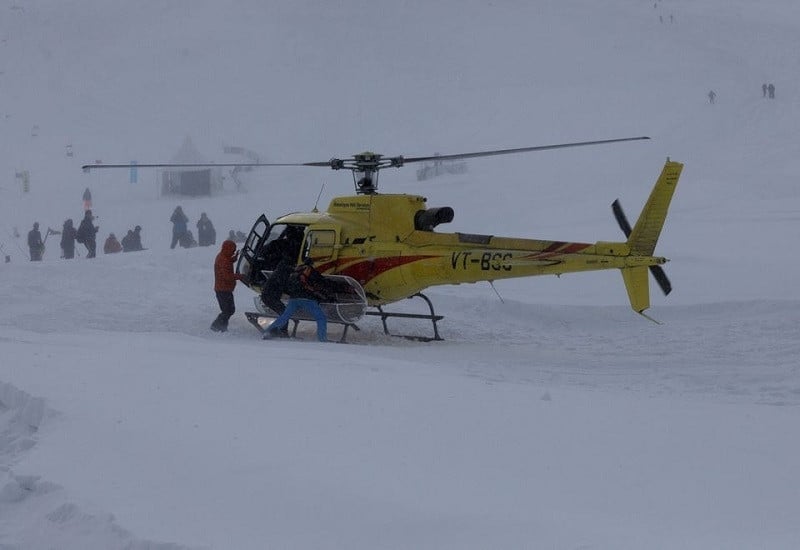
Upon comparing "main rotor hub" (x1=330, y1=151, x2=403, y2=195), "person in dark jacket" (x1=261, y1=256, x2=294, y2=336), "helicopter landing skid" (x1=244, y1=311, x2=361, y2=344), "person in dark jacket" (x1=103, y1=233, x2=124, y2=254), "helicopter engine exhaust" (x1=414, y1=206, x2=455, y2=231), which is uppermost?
"main rotor hub" (x1=330, y1=151, x2=403, y2=195)

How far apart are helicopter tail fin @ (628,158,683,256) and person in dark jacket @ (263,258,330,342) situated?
3.91 metres

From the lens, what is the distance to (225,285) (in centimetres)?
1412

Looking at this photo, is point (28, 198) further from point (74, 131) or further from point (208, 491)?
point (208, 491)

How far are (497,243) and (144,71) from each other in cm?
4975

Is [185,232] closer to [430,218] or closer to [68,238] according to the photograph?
[68,238]

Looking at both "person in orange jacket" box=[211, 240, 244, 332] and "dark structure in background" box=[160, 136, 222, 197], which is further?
"dark structure in background" box=[160, 136, 222, 197]

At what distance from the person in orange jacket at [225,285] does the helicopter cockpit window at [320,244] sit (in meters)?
1.01

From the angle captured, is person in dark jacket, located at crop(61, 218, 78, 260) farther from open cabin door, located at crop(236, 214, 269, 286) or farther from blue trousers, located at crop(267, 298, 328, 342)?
blue trousers, located at crop(267, 298, 328, 342)

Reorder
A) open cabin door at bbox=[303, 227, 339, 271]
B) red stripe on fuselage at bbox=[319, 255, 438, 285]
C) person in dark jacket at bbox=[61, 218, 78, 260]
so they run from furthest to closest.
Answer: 1. person in dark jacket at bbox=[61, 218, 78, 260]
2. open cabin door at bbox=[303, 227, 339, 271]
3. red stripe on fuselage at bbox=[319, 255, 438, 285]

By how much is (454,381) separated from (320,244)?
606 centimetres

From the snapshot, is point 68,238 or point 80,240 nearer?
point 80,240

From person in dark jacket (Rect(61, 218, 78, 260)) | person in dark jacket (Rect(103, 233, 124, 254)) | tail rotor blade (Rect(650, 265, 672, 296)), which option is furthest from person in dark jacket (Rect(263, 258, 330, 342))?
person in dark jacket (Rect(103, 233, 124, 254))

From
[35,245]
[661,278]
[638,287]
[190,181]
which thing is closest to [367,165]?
[638,287]

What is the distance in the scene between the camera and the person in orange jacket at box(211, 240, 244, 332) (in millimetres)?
14109
